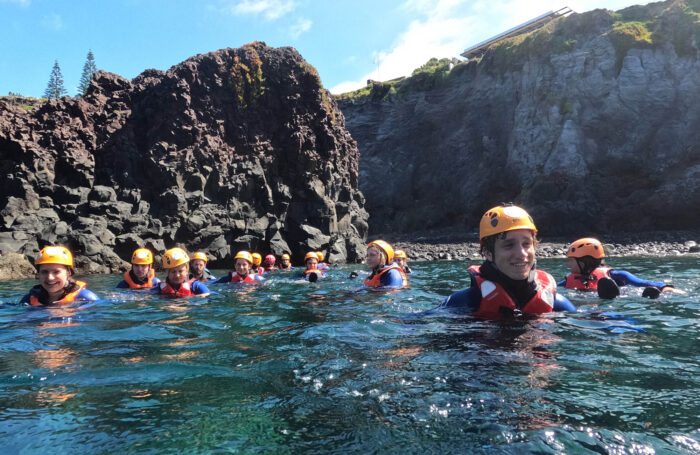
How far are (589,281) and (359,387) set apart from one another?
7032mm

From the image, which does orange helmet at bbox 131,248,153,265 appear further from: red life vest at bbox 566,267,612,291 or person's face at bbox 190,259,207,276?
red life vest at bbox 566,267,612,291

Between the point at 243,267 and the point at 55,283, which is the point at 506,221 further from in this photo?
the point at 243,267

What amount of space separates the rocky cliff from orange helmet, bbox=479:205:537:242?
1400 inches

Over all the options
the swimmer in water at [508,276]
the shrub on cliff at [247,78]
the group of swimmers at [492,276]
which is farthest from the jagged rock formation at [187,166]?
the swimmer in water at [508,276]

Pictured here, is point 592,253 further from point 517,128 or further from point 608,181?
point 517,128

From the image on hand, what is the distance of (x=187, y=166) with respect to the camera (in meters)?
25.1

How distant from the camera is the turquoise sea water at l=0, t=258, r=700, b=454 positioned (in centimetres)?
222

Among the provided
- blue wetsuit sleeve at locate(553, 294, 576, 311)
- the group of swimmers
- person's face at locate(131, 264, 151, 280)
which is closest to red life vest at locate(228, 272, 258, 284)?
the group of swimmers

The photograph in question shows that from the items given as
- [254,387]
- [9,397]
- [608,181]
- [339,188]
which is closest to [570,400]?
[254,387]

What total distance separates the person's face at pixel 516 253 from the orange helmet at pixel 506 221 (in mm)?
81

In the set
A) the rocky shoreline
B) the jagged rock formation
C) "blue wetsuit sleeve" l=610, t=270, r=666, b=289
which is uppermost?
the jagged rock formation

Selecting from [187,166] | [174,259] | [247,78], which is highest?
[247,78]

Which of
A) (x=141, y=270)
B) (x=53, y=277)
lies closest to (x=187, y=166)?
(x=141, y=270)

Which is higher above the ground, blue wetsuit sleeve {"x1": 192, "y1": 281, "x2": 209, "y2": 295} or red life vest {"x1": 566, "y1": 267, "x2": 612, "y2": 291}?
blue wetsuit sleeve {"x1": 192, "y1": 281, "x2": 209, "y2": 295}
